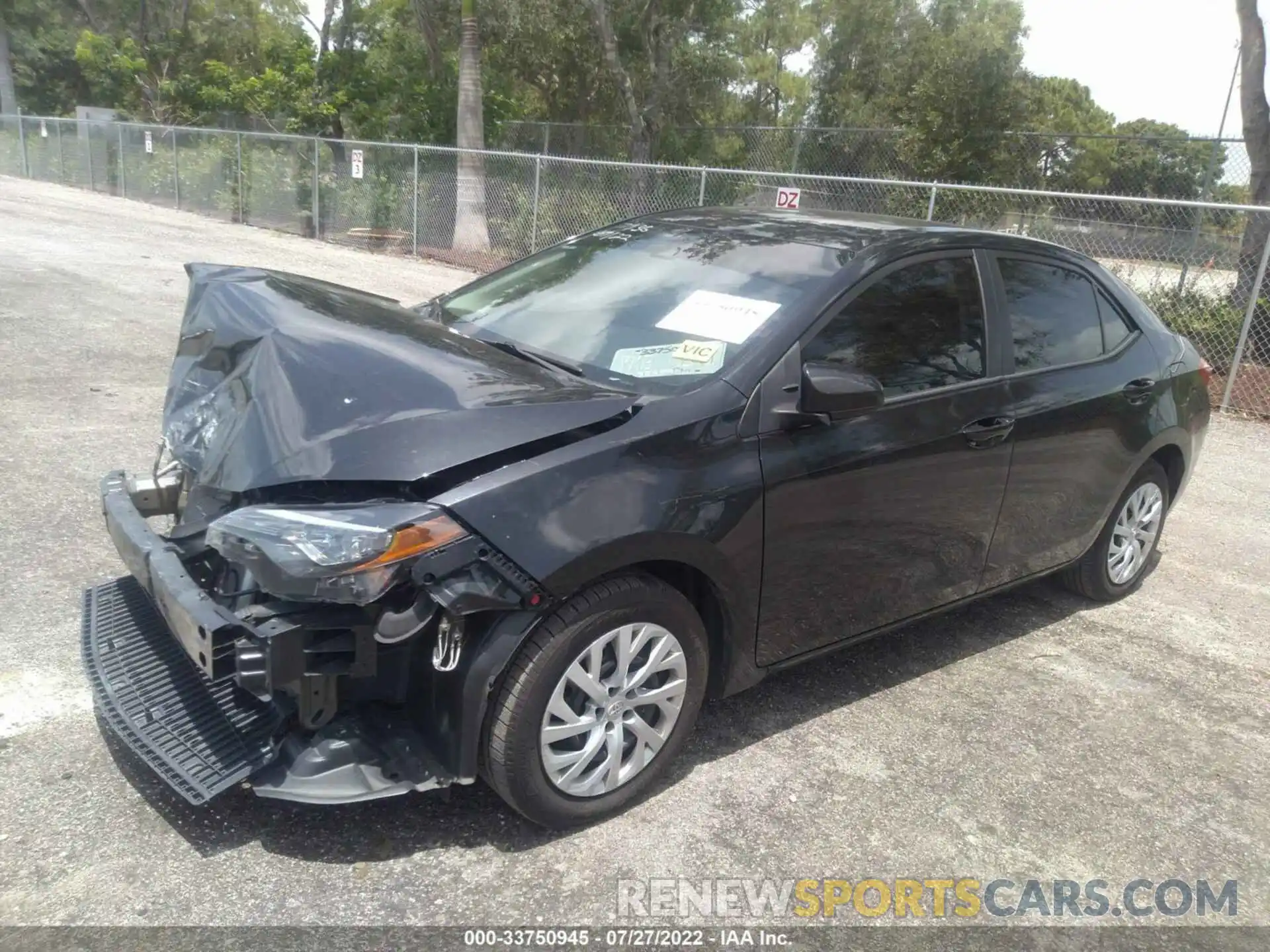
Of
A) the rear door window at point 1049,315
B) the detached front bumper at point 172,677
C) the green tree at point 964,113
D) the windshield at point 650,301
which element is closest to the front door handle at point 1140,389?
the rear door window at point 1049,315

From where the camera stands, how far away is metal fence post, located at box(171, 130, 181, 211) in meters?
22.7

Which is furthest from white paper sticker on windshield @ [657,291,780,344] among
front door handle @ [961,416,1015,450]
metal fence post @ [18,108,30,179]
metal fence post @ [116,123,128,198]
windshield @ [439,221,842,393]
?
metal fence post @ [18,108,30,179]

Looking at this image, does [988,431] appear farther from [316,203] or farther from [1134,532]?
[316,203]

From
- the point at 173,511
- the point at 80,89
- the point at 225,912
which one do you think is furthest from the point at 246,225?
the point at 80,89

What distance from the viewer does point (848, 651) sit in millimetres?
4223

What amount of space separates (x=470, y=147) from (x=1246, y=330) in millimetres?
13500

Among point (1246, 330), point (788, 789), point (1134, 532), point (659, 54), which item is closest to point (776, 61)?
point (659, 54)

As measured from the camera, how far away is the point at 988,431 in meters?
3.78

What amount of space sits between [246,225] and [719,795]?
20.1 metres

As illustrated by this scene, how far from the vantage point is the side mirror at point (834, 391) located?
312 cm

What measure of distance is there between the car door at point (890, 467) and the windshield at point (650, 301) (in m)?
0.22

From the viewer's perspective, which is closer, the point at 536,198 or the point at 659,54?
the point at 536,198

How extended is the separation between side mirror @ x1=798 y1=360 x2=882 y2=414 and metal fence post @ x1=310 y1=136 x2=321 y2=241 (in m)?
17.3

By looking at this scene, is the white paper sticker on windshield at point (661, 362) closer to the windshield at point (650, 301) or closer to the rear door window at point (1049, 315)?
the windshield at point (650, 301)
